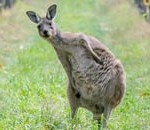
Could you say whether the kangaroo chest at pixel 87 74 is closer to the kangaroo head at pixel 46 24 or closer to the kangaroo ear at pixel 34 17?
the kangaroo head at pixel 46 24

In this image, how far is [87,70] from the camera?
8047mm

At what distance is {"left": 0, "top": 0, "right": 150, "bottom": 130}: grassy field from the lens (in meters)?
8.34

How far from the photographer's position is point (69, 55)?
26.7ft

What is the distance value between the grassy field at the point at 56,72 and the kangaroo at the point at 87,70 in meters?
0.28

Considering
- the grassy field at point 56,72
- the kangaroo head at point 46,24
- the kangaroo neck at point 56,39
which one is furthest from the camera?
the grassy field at point 56,72

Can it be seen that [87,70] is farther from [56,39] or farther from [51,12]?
[51,12]

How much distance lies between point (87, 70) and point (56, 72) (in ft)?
15.3

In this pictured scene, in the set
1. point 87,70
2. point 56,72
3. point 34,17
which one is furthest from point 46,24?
point 56,72

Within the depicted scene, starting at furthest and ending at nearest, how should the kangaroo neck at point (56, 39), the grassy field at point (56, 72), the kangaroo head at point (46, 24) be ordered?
the grassy field at point (56, 72) < the kangaroo neck at point (56, 39) < the kangaroo head at point (46, 24)

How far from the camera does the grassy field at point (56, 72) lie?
8344mm

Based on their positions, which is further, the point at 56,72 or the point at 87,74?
the point at 56,72

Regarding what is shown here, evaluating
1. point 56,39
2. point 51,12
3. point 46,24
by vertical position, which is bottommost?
point 56,39

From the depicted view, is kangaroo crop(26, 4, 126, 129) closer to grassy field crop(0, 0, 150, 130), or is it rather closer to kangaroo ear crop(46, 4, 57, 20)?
kangaroo ear crop(46, 4, 57, 20)

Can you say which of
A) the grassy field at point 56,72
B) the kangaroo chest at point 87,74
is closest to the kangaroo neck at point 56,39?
the kangaroo chest at point 87,74
